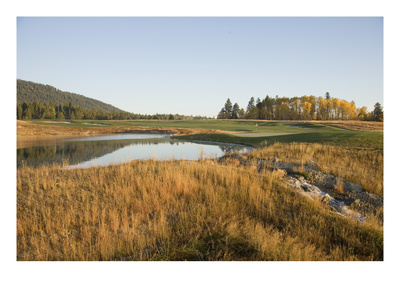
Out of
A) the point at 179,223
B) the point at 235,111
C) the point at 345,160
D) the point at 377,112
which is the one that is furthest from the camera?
the point at 235,111

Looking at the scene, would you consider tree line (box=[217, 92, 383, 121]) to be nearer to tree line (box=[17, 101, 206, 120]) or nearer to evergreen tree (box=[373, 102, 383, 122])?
evergreen tree (box=[373, 102, 383, 122])

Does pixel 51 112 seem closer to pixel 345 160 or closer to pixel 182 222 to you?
pixel 345 160

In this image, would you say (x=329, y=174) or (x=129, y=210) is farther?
(x=329, y=174)

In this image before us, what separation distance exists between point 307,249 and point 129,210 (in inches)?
142

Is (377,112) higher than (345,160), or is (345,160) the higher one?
(377,112)

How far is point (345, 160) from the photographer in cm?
1291

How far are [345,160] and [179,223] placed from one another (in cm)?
1235

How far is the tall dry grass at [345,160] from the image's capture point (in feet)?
31.1

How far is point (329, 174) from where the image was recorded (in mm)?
9961

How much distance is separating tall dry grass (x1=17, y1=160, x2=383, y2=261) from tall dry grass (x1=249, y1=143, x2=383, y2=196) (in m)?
5.07

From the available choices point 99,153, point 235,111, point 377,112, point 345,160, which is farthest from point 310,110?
point 99,153
